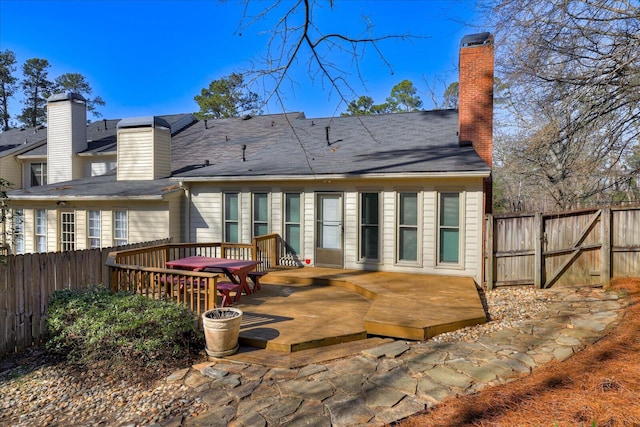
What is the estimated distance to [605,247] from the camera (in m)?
7.40

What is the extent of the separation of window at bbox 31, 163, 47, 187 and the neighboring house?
6.94m

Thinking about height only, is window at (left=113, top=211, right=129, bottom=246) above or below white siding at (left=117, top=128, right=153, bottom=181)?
below

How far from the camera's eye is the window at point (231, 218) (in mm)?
10352

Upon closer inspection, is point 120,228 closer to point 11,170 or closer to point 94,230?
point 94,230

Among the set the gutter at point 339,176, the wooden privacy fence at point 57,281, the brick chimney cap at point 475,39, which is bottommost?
the wooden privacy fence at point 57,281

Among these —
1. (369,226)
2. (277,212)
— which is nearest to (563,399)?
(369,226)

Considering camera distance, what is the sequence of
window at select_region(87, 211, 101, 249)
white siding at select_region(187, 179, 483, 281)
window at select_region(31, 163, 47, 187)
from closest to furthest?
white siding at select_region(187, 179, 483, 281)
window at select_region(87, 211, 101, 249)
window at select_region(31, 163, 47, 187)

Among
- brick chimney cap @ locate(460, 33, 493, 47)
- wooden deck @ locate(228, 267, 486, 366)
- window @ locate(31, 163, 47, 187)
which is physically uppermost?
brick chimney cap @ locate(460, 33, 493, 47)

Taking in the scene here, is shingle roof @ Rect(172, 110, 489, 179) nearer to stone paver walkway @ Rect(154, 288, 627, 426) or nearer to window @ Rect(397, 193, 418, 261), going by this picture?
window @ Rect(397, 193, 418, 261)

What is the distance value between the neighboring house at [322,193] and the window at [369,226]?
0.02 m

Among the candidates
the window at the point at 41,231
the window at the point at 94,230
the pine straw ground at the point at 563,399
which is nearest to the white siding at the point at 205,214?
the window at the point at 94,230

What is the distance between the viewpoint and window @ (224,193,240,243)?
1035 centimetres

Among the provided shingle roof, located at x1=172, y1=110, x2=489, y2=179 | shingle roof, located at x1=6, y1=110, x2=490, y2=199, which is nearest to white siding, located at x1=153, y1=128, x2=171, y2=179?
shingle roof, located at x1=6, y1=110, x2=490, y2=199

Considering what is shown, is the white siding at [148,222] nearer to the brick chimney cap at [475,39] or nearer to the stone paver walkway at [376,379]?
the stone paver walkway at [376,379]
